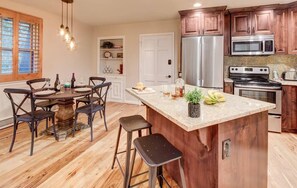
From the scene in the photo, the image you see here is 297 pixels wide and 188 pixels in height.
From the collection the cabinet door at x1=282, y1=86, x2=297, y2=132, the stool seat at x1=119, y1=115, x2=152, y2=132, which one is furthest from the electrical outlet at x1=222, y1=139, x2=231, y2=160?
the cabinet door at x1=282, y1=86, x2=297, y2=132

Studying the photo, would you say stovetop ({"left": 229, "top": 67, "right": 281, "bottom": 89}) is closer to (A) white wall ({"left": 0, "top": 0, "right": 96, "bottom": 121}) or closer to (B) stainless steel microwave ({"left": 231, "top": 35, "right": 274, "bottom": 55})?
(B) stainless steel microwave ({"left": 231, "top": 35, "right": 274, "bottom": 55})

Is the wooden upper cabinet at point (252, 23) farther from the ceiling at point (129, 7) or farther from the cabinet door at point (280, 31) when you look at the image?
the ceiling at point (129, 7)

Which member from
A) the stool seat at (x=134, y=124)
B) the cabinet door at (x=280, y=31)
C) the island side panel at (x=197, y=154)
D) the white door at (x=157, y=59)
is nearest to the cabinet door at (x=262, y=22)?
the cabinet door at (x=280, y=31)

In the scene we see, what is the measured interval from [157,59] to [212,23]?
1916mm

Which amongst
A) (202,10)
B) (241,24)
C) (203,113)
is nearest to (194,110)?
(203,113)

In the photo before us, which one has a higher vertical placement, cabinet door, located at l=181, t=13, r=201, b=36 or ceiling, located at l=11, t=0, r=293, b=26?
ceiling, located at l=11, t=0, r=293, b=26

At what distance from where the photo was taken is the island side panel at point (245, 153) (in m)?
1.42

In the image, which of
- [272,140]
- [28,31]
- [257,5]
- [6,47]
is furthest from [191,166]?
[28,31]

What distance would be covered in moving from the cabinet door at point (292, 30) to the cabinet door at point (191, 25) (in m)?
1.76

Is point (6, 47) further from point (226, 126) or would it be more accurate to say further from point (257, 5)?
point (257, 5)

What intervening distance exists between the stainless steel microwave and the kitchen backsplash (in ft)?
1.19

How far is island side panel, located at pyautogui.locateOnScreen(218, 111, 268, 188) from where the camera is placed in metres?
1.42

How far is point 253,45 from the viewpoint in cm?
396

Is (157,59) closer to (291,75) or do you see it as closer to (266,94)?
(266,94)
